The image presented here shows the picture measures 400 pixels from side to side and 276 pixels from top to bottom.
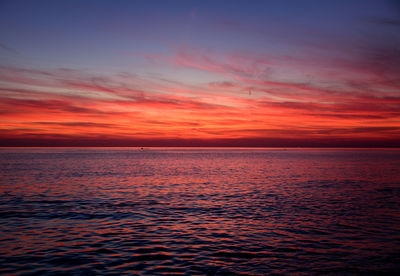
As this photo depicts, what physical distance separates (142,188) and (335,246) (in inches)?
1179

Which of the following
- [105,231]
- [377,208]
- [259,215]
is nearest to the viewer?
[105,231]

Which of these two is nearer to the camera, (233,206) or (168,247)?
(168,247)

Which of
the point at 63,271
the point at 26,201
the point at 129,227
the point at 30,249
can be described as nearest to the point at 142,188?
the point at 26,201

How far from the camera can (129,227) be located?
69.5 feet

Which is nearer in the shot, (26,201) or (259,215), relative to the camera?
(259,215)

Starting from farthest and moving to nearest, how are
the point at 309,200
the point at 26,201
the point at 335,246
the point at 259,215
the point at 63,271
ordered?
the point at 309,200
the point at 26,201
the point at 259,215
the point at 335,246
the point at 63,271

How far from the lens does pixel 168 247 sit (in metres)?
16.8

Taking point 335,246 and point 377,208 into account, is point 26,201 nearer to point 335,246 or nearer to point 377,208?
point 335,246

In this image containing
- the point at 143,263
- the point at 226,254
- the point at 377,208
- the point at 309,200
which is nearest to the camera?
the point at 143,263

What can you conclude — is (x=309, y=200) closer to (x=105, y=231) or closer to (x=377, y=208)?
(x=377, y=208)

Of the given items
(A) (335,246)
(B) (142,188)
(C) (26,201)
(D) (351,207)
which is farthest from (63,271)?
(B) (142,188)

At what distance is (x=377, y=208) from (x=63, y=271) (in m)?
27.2

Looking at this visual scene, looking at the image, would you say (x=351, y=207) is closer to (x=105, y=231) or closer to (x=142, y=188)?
(x=105, y=231)

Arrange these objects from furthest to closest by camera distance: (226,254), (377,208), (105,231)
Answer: (377,208) < (105,231) < (226,254)
